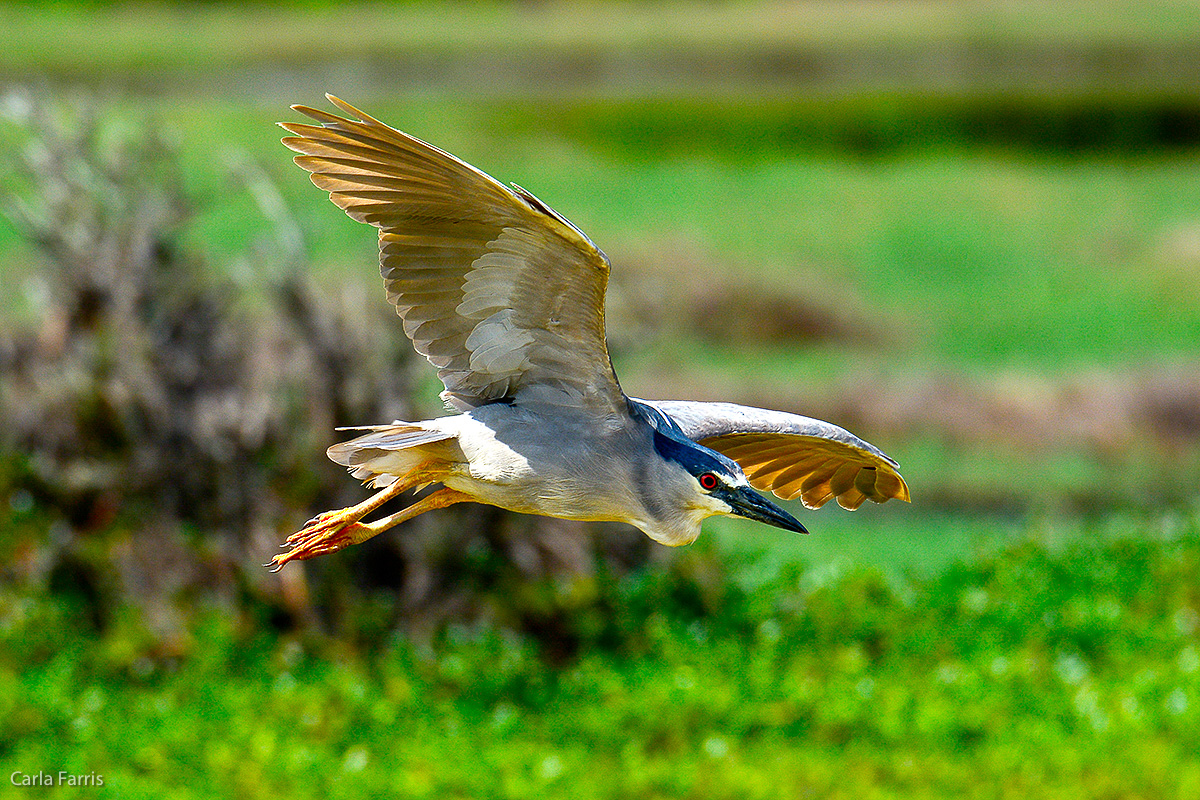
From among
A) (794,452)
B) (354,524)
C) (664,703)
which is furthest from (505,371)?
(664,703)

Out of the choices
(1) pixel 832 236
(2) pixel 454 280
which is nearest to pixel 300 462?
(2) pixel 454 280

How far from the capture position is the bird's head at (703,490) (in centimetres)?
235

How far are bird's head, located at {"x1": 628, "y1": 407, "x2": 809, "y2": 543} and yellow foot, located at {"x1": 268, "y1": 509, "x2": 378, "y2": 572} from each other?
60cm

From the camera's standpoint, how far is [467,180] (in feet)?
8.12

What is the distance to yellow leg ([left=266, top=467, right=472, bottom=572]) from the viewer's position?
2699mm

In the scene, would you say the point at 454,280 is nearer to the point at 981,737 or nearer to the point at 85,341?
the point at 981,737

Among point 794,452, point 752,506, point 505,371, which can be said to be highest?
point 505,371

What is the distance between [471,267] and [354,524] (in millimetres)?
547

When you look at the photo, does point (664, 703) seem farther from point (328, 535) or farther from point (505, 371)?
point (505, 371)

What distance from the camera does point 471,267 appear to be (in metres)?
2.62

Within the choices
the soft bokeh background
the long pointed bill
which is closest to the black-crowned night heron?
the long pointed bill

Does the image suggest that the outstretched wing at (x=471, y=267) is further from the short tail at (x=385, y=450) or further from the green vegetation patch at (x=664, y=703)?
the green vegetation patch at (x=664, y=703)

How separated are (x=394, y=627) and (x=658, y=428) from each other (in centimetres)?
491

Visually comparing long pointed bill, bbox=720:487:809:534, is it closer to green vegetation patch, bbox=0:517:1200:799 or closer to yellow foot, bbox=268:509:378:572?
yellow foot, bbox=268:509:378:572
